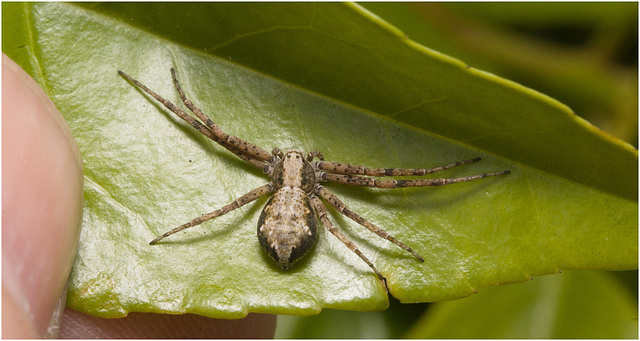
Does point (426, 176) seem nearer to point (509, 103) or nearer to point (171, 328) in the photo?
point (509, 103)

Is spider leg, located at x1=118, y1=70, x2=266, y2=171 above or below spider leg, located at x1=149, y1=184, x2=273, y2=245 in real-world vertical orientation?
above

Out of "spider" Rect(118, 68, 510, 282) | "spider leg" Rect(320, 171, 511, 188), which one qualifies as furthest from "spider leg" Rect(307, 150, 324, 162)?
"spider leg" Rect(320, 171, 511, 188)

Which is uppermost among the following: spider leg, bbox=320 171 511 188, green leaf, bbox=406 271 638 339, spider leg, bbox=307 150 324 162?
spider leg, bbox=307 150 324 162

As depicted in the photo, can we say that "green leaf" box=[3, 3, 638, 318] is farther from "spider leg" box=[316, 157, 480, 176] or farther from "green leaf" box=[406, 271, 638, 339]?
"green leaf" box=[406, 271, 638, 339]

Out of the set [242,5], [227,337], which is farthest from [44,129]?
[227,337]

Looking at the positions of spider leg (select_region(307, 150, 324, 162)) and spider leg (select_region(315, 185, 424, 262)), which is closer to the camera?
spider leg (select_region(315, 185, 424, 262))

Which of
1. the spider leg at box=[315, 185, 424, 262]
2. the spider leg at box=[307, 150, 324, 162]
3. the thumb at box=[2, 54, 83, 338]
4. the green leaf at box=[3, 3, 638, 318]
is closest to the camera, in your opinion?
the thumb at box=[2, 54, 83, 338]

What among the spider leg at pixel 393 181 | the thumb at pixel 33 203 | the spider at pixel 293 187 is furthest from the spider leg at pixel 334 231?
the thumb at pixel 33 203

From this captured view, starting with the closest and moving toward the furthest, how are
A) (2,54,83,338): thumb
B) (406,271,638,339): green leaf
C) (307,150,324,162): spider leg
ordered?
1. (2,54,83,338): thumb
2. (307,150,324,162): spider leg
3. (406,271,638,339): green leaf
